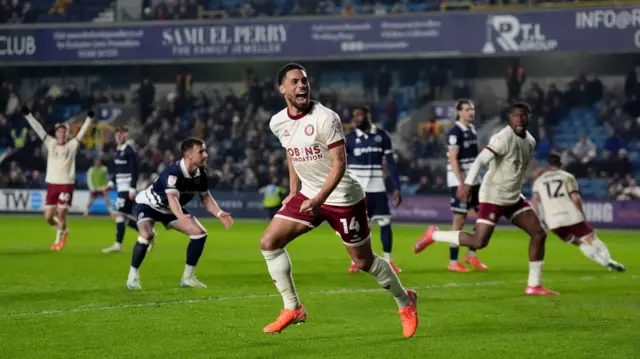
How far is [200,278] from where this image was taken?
14953mm

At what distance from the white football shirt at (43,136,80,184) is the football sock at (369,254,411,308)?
11581 millimetres

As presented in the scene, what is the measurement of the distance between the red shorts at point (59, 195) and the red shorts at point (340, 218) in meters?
11.5

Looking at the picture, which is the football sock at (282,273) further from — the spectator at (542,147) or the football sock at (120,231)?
the spectator at (542,147)

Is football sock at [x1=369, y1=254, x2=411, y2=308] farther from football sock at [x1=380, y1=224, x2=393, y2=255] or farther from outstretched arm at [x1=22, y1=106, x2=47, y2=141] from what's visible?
outstretched arm at [x1=22, y1=106, x2=47, y2=141]

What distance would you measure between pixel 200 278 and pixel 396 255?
17.9ft

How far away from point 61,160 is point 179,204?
7304mm

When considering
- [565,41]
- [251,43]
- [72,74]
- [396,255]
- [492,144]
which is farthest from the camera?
[72,74]

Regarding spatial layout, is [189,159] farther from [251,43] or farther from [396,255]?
[251,43]

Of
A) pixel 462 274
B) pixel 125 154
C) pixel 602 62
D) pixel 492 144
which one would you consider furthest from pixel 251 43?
pixel 492 144

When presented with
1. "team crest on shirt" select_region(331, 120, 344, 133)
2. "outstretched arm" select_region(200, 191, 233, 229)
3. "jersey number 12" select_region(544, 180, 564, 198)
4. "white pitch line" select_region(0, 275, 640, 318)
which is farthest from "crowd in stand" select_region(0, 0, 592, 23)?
"team crest on shirt" select_region(331, 120, 344, 133)

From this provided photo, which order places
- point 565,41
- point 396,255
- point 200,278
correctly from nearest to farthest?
point 200,278 < point 396,255 < point 565,41

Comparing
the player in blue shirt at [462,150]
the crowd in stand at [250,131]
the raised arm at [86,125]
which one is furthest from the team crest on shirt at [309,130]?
the crowd in stand at [250,131]

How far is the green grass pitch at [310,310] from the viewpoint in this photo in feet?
28.8

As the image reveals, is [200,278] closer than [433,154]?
Yes
